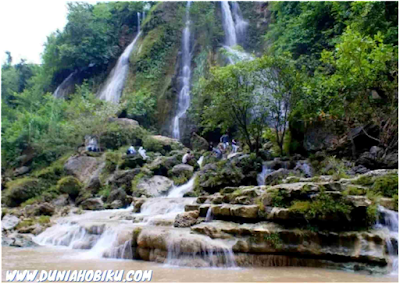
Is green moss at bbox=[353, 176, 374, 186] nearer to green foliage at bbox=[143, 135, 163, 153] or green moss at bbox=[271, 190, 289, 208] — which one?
green moss at bbox=[271, 190, 289, 208]

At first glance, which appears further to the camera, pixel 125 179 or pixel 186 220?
pixel 125 179

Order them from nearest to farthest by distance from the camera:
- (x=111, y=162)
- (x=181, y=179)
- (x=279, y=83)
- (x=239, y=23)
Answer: (x=279, y=83) → (x=181, y=179) → (x=111, y=162) → (x=239, y=23)

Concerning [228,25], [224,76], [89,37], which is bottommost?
[224,76]

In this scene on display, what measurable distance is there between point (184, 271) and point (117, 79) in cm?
2786

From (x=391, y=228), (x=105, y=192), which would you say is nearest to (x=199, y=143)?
(x=105, y=192)

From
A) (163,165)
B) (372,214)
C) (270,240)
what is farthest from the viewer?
(163,165)

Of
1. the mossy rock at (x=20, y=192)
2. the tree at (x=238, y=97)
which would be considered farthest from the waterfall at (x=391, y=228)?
the mossy rock at (x=20, y=192)

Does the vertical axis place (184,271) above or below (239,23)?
below

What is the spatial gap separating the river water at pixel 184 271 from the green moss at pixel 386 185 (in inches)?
108

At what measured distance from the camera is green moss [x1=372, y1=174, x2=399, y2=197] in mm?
8672

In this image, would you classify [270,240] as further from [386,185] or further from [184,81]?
[184,81]

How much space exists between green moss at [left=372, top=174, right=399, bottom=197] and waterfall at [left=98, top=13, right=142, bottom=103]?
24513 millimetres

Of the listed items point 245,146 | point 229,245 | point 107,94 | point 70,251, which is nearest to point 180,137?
point 245,146

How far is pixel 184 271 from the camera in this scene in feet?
23.2
